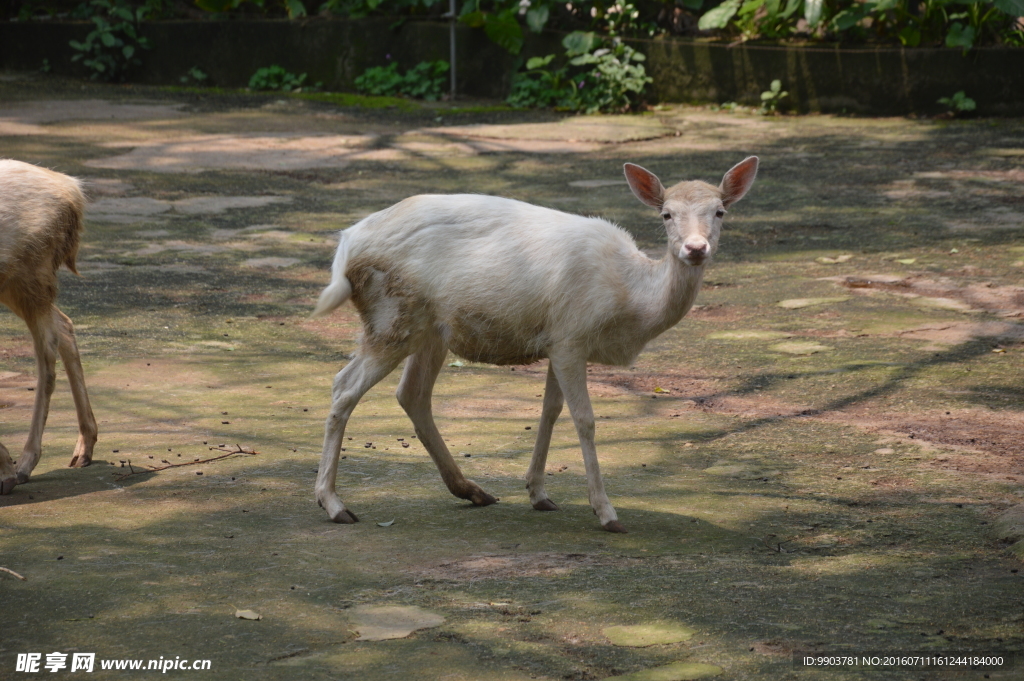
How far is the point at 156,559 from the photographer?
147 inches

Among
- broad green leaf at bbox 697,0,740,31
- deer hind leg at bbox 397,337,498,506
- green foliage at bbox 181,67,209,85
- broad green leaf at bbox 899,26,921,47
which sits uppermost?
broad green leaf at bbox 697,0,740,31

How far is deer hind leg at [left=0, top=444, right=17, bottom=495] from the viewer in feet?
14.6

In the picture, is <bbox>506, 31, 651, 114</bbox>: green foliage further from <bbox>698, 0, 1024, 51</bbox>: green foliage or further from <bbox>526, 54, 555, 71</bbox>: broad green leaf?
<bbox>698, 0, 1024, 51</bbox>: green foliage

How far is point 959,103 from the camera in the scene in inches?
516

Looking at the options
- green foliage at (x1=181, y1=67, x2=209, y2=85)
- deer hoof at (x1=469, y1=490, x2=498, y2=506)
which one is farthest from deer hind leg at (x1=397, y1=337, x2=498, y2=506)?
green foliage at (x1=181, y1=67, x2=209, y2=85)

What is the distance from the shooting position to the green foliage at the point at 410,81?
16266mm

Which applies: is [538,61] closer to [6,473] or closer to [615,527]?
[6,473]

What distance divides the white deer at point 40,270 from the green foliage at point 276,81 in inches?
492

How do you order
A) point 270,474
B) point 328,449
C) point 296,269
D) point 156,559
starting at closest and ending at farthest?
point 156,559 → point 328,449 → point 270,474 → point 296,269

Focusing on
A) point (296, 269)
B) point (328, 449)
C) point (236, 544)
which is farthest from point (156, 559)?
point (296, 269)

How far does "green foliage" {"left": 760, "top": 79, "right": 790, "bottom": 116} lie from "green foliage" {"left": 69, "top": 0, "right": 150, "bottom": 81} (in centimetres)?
954

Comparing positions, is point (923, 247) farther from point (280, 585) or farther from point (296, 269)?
point (280, 585)

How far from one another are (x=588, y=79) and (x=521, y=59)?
115cm

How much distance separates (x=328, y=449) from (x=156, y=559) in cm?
85
